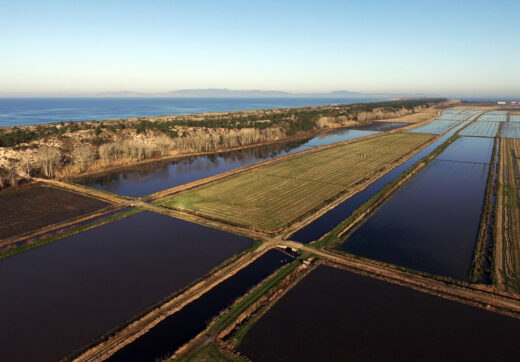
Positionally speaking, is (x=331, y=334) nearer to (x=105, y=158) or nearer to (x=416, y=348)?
(x=416, y=348)

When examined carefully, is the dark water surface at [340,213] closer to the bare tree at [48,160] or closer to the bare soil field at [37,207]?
the bare soil field at [37,207]

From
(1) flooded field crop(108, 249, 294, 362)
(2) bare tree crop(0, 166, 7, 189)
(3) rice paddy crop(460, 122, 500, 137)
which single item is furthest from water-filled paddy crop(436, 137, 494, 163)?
(2) bare tree crop(0, 166, 7, 189)

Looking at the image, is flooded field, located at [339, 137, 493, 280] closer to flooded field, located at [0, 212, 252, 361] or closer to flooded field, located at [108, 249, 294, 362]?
flooded field, located at [108, 249, 294, 362]

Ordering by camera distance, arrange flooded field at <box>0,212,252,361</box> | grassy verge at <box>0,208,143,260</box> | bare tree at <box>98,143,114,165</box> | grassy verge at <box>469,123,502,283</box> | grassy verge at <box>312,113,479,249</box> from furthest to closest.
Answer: bare tree at <box>98,143,114,165</box> < grassy verge at <box>312,113,479,249</box> < grassy verge at <box>0,208,143,260</box> < grassy verge at <box>469,123,502,283</box> < flooded field at <box>0,212,252,361</box>

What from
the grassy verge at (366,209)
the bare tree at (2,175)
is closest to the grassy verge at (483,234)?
the grassy verge at (366,209)

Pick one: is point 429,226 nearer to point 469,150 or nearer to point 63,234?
point 63,234

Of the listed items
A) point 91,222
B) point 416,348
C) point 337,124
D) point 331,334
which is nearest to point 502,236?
point 416,348

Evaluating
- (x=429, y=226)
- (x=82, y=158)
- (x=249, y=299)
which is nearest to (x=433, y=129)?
(x=429, y=226)
